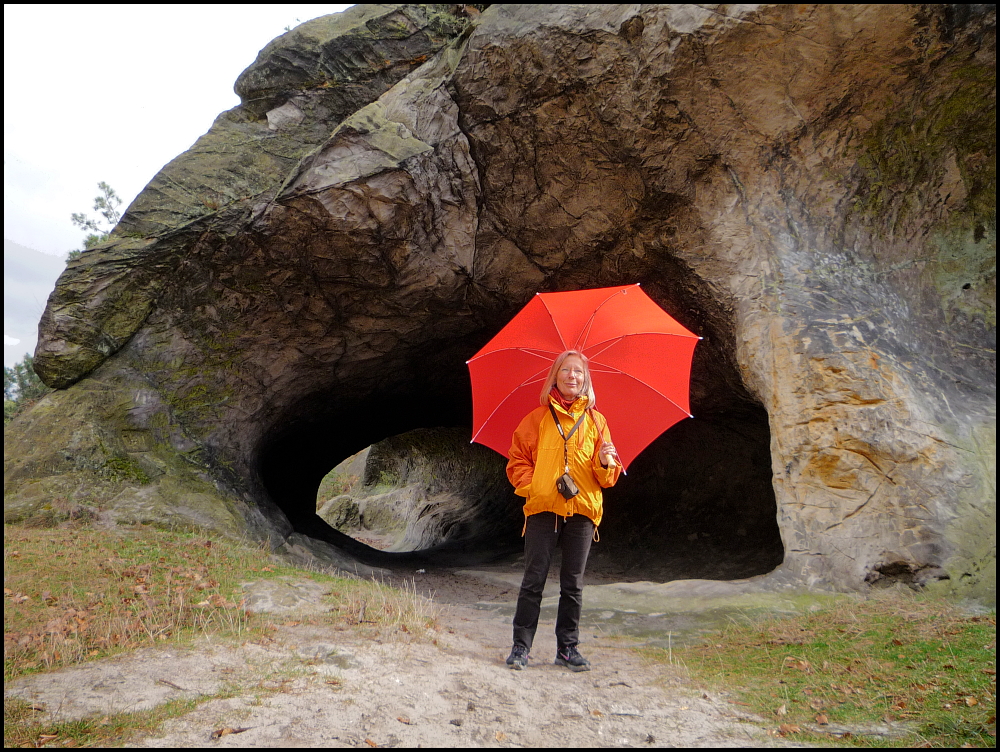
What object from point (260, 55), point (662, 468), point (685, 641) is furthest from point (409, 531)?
point (685, 641)

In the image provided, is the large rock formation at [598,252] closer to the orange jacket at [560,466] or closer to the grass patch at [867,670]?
the grass patch at [867,670]

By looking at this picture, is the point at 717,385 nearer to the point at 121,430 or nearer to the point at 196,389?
the point at 196,389

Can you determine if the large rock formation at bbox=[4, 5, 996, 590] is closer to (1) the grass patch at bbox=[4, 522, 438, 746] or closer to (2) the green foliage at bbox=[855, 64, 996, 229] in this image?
(2) the green foliage at bbox=[855, 64, 996, 229]

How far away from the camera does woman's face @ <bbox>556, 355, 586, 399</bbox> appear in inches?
147

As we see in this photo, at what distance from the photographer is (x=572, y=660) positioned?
12.4 feet

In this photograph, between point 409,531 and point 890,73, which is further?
point 409,531

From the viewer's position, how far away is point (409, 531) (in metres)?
18.5

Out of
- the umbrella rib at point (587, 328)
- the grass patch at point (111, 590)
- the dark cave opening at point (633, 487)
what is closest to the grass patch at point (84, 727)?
the grass patch at point (111, 590)

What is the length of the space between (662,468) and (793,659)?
8.27 metres

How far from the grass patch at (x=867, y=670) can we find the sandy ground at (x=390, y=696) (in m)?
0.28

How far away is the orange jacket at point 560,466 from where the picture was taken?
3.64 meters

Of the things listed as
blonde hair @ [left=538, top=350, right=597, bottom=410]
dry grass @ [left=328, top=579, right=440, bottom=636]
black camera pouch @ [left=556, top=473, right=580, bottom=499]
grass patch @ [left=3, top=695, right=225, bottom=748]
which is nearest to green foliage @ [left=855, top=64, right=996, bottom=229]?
blonde hair @ [left=538, top=350, right=597, bottom=410]

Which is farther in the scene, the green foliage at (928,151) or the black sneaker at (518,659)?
the green foliage at (928,151)

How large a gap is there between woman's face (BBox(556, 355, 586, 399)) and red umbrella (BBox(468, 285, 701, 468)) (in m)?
0.56
